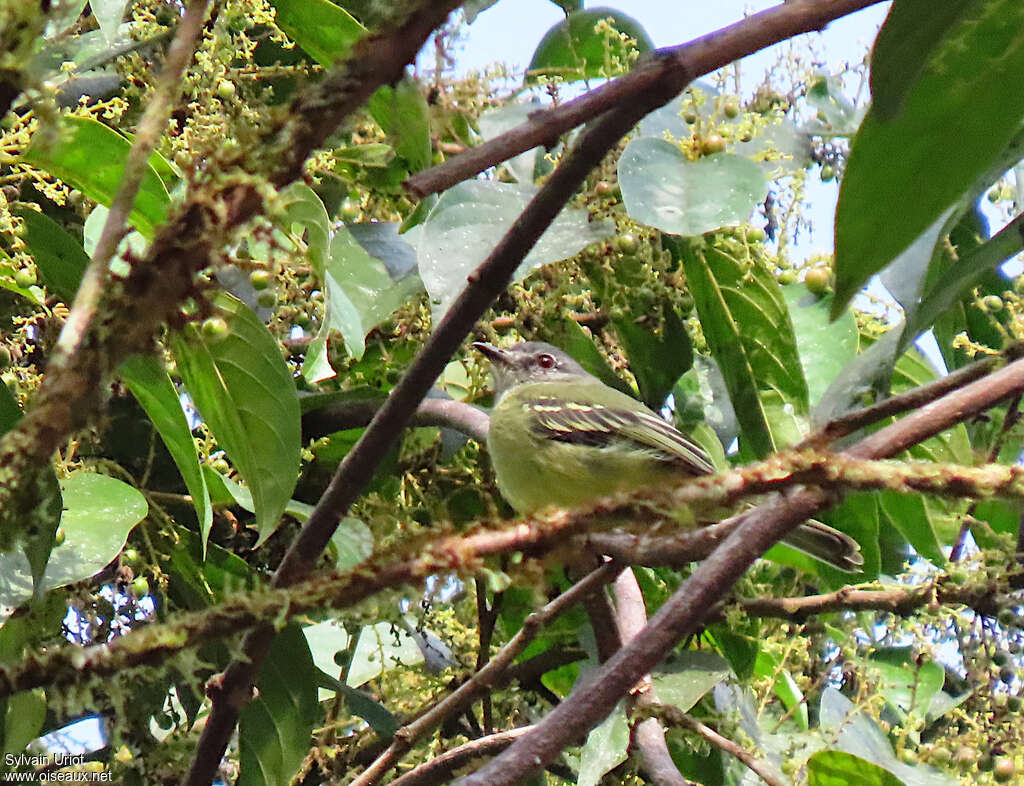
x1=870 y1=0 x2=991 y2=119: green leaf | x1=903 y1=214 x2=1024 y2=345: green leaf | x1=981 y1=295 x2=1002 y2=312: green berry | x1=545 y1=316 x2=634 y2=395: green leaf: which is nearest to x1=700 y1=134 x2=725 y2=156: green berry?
x1=545 y1=316 x2=634 y2=395: green leaf

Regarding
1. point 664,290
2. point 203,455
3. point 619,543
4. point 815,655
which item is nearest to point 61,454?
point 203,455

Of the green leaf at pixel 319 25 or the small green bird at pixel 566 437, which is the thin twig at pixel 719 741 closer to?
the small green bird at pixel 566 437

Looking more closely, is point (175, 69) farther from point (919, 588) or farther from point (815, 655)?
point (815, 655)

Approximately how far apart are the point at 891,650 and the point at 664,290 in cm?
115

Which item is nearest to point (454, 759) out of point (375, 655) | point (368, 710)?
point (368, 710)

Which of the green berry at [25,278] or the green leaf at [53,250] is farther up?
the green berry at [25,278]

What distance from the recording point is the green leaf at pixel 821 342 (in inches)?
99.0

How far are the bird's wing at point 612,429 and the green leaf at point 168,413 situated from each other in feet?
4.03

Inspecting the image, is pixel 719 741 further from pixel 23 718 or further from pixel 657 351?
pixel 23 718

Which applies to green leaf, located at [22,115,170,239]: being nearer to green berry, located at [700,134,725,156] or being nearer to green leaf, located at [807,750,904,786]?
green berry, located at [700,134,725,156]

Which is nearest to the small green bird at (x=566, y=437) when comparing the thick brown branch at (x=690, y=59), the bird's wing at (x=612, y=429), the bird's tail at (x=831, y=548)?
the bird's wing at (x=612, y=429)

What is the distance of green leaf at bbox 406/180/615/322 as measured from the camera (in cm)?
206

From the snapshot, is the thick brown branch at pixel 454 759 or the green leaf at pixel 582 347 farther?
the green leaf at pixel 582 347

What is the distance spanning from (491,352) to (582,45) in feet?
2.50
